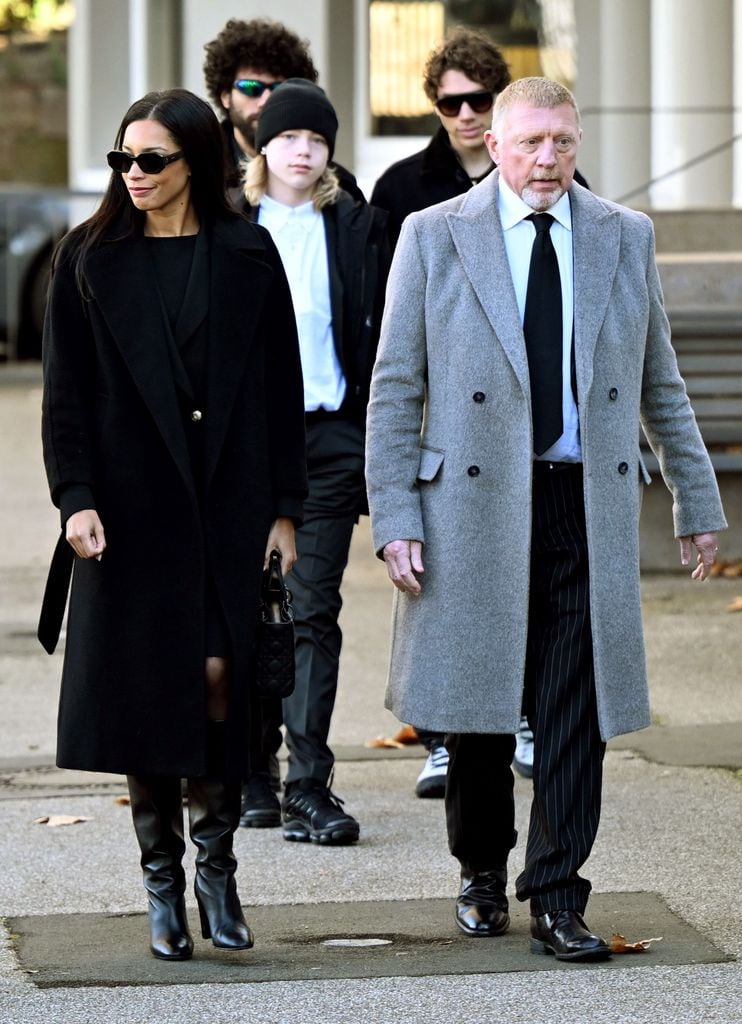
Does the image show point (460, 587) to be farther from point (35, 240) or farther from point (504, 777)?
point (35, 240)

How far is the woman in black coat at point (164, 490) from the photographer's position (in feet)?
15.5

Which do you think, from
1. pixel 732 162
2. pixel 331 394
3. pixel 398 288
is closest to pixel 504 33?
pixel 732 162

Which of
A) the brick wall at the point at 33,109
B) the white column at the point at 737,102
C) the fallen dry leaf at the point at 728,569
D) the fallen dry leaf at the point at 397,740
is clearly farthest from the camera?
the brick wall at the point at 33,109

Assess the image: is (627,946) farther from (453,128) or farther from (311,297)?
(453,128)

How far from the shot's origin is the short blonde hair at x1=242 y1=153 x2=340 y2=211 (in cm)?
640

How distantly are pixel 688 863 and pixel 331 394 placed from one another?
172 cm

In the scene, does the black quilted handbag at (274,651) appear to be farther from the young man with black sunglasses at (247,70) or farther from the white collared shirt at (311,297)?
the young man with black sunglasses at (247,70)

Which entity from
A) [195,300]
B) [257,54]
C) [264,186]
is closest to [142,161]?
[195,300]

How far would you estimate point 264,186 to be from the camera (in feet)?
21.2

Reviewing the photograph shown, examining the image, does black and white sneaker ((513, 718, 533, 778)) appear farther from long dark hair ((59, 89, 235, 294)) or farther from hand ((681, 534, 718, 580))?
long dark hair ((59, 89, 235, 294))

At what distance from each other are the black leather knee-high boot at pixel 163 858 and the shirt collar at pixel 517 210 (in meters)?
1.50

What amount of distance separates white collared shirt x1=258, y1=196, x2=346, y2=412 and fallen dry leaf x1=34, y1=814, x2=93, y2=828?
1412 millimetres

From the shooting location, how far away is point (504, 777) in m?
5.09

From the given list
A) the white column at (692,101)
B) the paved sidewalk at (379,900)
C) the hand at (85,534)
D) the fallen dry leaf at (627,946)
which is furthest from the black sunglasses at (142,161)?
the white column at (692,101)
